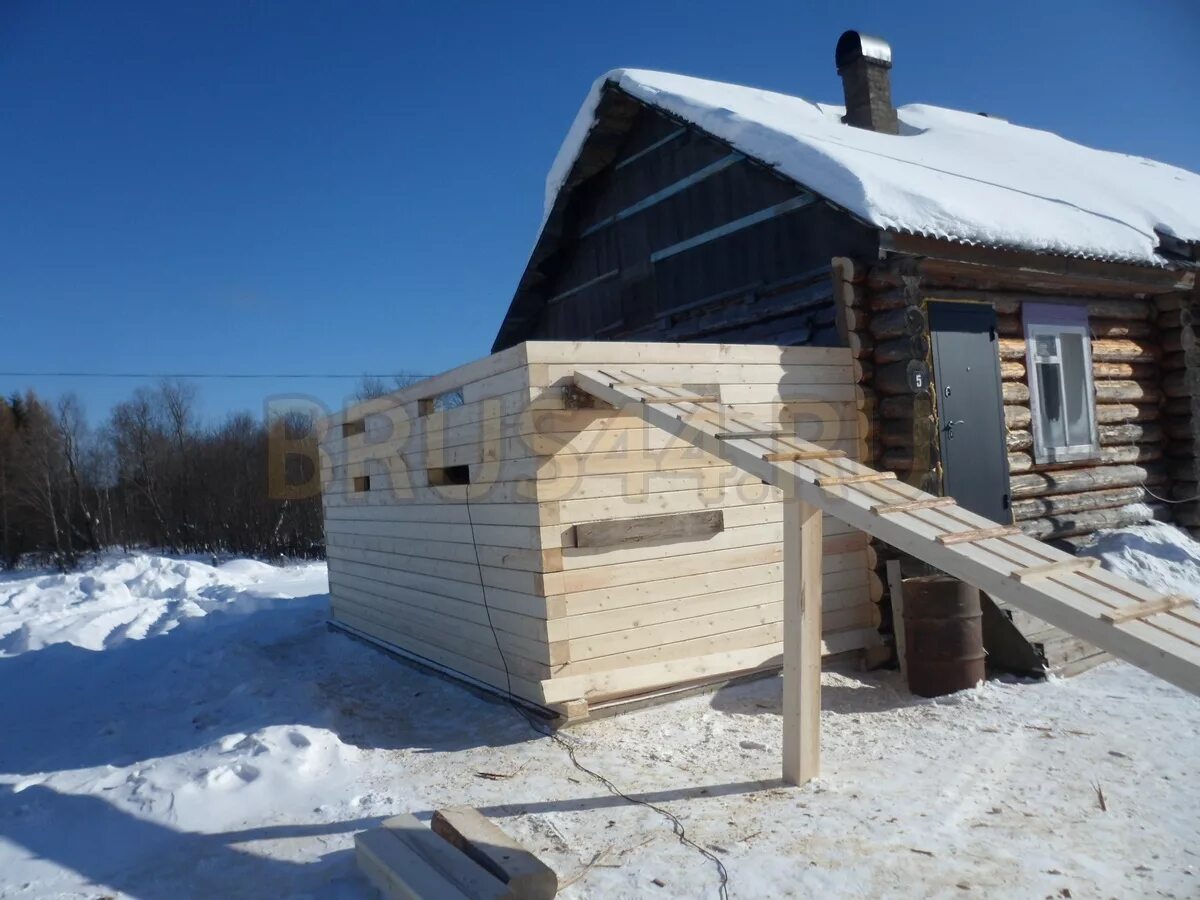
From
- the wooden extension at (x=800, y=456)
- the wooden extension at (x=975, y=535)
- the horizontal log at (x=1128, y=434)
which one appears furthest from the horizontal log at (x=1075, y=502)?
the wooden extension at (x=975, y=535)

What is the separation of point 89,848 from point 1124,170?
14.3 meters

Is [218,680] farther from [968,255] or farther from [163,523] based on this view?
[163,523]

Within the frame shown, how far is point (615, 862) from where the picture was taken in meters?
3.80

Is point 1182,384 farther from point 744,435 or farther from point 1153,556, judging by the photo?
point 744,435

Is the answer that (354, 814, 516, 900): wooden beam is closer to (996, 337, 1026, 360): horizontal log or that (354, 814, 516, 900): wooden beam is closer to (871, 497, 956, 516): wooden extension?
(871, 497, 956, 516): wooden extension

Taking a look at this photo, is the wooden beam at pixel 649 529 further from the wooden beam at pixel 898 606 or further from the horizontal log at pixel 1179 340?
→ the horizontal log at pixel 1179 340

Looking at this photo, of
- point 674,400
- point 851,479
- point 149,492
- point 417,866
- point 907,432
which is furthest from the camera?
point 149,492

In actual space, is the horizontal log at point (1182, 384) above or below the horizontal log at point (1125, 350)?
below

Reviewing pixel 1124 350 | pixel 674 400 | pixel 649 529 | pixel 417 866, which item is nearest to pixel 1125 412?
pixel 1124 350

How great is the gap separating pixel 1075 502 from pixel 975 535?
5829mm

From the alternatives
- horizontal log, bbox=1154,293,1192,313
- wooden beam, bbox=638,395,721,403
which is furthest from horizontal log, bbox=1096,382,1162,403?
wooden beam, bbox=638,395,721,403

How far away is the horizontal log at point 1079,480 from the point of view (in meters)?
8.18

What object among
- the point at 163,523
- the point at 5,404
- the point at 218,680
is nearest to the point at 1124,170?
the point at 218,680

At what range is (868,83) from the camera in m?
10.7
